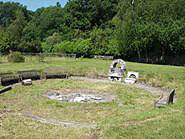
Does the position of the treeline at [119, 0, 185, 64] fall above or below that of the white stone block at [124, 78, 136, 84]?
above

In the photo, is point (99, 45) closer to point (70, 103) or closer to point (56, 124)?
point (70, 103)

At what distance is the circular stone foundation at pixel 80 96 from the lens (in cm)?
1794

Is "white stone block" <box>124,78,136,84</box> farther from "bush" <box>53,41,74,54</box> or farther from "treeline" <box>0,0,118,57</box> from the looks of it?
"bush" <box>53,41,74,54</box>

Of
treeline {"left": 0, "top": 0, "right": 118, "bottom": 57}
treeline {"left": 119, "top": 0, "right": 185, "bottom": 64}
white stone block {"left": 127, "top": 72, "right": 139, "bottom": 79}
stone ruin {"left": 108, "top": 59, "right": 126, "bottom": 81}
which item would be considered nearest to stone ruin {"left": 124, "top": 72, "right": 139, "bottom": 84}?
white stone block {"left": 127, "top": 72, "right": 139, "bottom": 79}

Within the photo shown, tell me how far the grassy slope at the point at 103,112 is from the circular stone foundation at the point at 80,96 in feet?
2.46

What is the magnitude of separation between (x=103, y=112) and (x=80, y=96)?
4.34 metres

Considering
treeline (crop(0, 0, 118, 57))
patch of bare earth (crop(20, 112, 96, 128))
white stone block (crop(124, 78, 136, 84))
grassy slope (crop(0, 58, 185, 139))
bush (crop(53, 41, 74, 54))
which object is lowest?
patch of bare earth (crop(20, 112, 96, 128))

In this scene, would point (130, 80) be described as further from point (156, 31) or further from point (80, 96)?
point (156, 31)

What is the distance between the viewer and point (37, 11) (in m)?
109

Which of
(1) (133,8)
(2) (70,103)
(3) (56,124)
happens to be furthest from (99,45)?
(3) (56,124)

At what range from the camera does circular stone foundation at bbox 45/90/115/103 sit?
706 inches

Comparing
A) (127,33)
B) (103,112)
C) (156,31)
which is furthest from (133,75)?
(127,33)

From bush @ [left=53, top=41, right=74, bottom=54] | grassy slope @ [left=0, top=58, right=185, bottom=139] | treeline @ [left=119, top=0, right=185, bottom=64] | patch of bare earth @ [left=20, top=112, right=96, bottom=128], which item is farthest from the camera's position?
bush @ [left=53, top=41, right=74, bottom=54]

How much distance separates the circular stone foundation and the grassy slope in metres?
0.75
